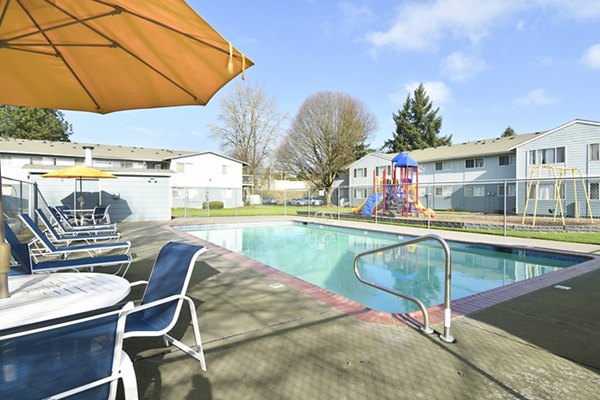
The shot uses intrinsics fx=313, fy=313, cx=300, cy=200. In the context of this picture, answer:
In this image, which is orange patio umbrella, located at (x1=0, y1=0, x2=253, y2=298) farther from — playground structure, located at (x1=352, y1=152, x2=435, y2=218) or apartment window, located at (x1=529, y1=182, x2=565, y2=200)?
apartment window, located at (x1=529, y1=182, x2=565, y2=200)

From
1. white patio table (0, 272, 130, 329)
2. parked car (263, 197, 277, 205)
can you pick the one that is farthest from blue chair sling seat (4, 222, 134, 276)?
parked car (263, 197, 277, 205)

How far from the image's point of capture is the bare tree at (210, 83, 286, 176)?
130 ft

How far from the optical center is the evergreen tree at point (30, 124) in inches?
1350

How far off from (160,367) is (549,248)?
9.68 m

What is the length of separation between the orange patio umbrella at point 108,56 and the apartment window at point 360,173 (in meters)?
32.8

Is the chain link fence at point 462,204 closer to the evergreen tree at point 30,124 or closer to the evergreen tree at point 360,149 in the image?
the evergreen tree at point 360,149

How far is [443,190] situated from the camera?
28.3 meters

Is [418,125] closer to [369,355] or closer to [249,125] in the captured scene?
[249,125]

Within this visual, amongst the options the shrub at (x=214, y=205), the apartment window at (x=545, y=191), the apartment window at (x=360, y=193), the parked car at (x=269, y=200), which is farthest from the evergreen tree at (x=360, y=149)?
the apartment window at (x=545, y=191)

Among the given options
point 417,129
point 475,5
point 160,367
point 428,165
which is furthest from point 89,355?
point 417,129

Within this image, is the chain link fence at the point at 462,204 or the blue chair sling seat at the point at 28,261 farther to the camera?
the chain link fence at the point at 462,204

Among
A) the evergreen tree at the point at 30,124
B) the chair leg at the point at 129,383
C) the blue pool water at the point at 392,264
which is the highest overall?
the evergreen tree at the point at 30,124

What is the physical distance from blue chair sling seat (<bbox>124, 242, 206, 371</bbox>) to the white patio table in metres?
0.26

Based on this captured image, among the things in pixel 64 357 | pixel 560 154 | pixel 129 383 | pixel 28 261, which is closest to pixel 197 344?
pixel 129 383
